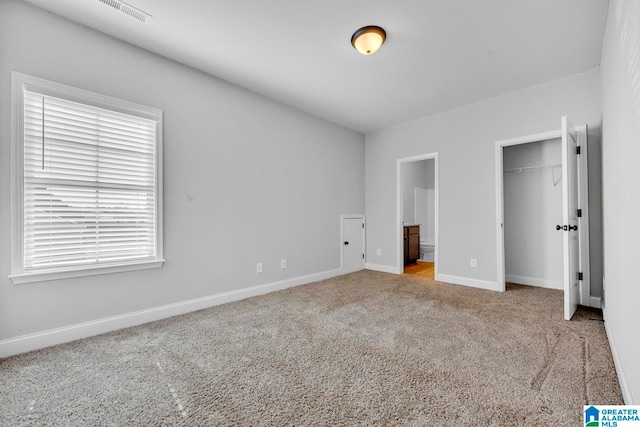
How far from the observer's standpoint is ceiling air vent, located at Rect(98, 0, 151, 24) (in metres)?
2.05

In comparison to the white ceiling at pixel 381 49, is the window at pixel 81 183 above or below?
below

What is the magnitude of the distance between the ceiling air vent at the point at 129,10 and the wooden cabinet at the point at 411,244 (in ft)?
16.3

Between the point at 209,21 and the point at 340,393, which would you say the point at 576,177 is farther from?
the point at 209,21

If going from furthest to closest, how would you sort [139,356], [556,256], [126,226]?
1. [556,256]
2. [126,226]
3. [139,356]

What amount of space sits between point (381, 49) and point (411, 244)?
4.07 meters

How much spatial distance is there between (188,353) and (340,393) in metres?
1.16

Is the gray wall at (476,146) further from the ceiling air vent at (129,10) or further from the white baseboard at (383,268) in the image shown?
the ceiling air vent at (129,10)

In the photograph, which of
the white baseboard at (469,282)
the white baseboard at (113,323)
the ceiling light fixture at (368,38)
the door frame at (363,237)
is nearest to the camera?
the white baseboard at (113,323)

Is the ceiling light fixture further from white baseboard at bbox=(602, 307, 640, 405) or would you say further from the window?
white baseboard at bbox=(602, 307, 640, 405)

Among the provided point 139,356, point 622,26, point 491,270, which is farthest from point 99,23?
point 491,270

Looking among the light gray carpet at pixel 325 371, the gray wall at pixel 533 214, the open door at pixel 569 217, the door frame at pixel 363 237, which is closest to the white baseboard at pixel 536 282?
the gray wall at pixel 533 214

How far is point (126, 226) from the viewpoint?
8.25 feet

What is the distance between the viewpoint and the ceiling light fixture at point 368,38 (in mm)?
2295

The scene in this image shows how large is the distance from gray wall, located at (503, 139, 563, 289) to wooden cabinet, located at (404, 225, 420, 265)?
1797 mm
